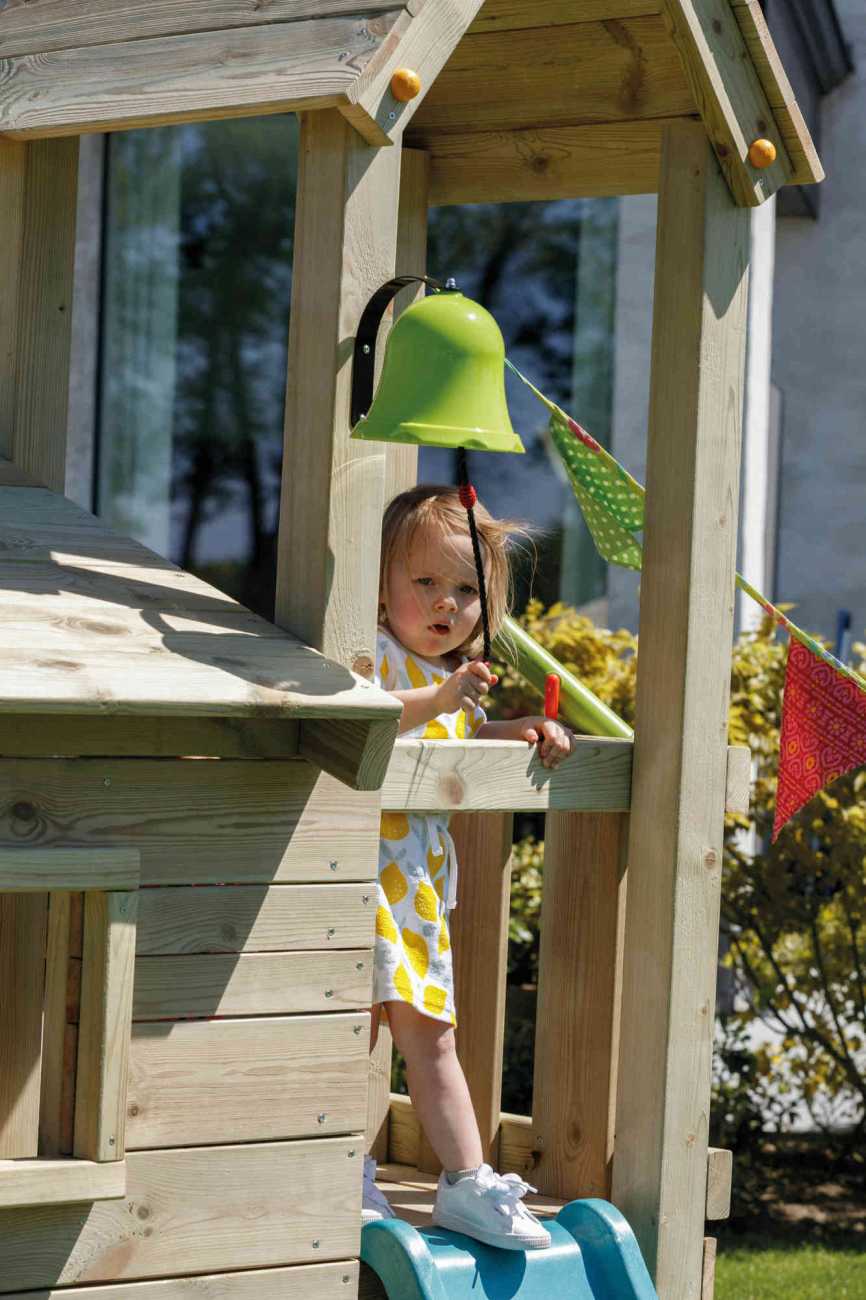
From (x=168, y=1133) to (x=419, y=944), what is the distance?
704 mm

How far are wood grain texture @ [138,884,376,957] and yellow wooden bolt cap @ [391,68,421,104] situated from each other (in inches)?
42.9

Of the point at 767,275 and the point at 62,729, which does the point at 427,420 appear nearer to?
the point at 62,729

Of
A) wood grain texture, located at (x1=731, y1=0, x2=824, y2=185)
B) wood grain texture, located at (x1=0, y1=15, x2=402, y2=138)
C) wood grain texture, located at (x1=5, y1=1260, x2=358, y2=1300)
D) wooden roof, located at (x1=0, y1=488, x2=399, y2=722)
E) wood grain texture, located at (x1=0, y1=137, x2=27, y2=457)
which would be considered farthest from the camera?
wood grain texture, located at (x1=731, y1=0, x2=824, y2=185)

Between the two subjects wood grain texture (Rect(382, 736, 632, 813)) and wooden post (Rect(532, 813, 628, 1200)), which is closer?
wood grain texture (Rect(382, 736, 632, 813))

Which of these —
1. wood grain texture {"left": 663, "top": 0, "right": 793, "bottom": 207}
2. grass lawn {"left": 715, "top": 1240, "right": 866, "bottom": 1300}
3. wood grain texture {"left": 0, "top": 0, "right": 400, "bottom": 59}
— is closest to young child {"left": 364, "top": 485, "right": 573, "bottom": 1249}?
wood grain texture {"left": 663, "top": 0, "right": 793, "bottom": 207}

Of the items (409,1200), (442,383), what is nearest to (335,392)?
(442,383)

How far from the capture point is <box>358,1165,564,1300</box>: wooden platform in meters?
2.74

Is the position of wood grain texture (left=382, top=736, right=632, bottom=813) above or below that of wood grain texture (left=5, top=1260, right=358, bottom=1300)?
above

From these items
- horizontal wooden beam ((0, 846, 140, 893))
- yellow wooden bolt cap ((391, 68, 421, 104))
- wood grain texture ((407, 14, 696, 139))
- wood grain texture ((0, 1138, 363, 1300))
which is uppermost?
wood grain texture ((407, 14, 696, 139))

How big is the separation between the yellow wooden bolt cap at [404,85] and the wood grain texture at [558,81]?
0.82 metres

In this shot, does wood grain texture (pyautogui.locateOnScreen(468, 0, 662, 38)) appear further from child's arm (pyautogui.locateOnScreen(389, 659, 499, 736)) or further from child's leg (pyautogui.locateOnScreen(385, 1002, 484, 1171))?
child's leg (pyautogui.locateOnScreen(385, 1002, 484, 1171))

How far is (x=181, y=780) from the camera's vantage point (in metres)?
2.38

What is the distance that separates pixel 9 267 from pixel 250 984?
1.23m

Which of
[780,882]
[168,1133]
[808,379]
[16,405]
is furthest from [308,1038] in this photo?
[808,379]
